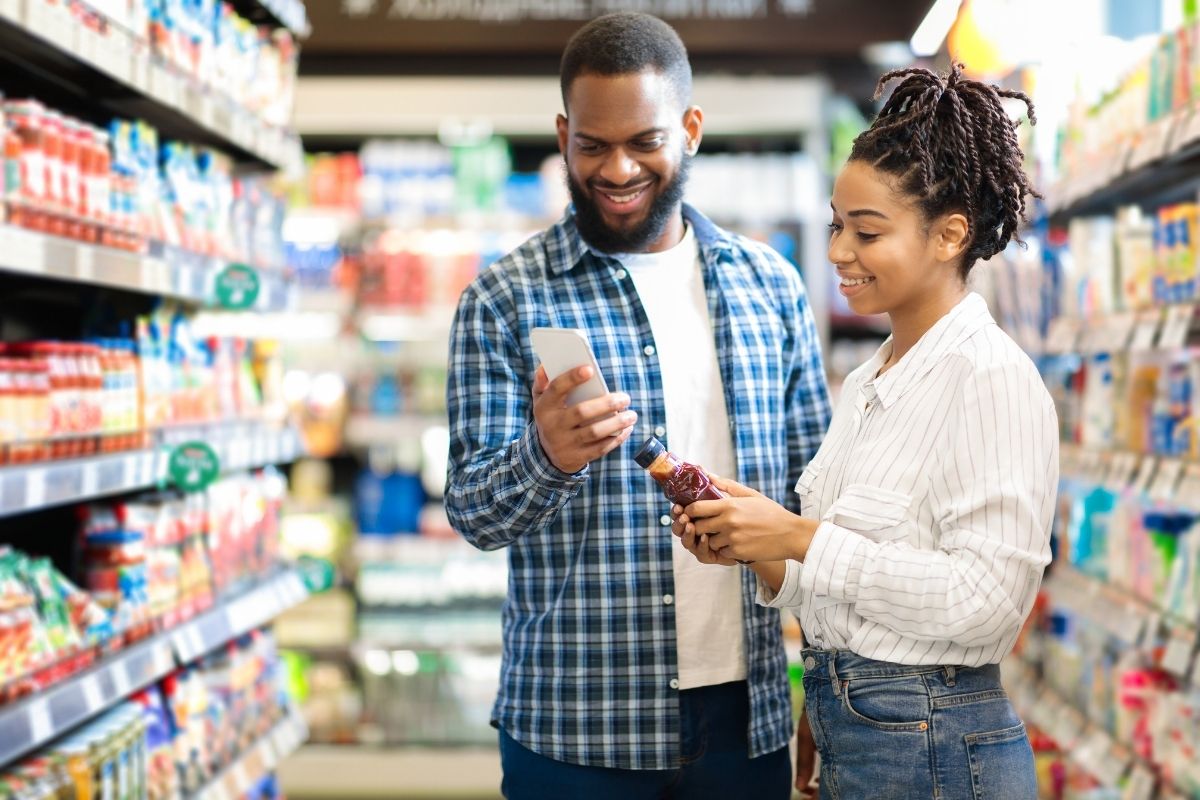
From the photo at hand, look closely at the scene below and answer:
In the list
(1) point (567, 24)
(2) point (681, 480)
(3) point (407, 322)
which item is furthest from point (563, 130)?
(3) point (407, 322)

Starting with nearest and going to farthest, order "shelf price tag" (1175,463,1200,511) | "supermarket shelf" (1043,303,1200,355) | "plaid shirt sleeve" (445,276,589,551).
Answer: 1. "plaid shirt sleeve" (445,276,589,551)
2. "shelf price tag" (1175,463,1200,511)
3. "supermarket shelf" (1043,303,1200,355)

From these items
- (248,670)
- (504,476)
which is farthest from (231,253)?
(504,476)

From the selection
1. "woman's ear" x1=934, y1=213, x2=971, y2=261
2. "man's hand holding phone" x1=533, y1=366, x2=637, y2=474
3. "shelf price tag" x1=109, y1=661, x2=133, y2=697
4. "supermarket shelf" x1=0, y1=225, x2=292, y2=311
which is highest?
"supermarket shelf" x1=0, y1=225, x2=292, y2=311

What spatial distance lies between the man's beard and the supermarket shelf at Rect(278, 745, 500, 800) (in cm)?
328

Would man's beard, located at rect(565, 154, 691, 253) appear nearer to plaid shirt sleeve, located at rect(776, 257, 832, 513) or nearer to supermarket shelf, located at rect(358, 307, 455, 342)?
plaid shirt sleeve, located at rect(776, 257, 832, 513)

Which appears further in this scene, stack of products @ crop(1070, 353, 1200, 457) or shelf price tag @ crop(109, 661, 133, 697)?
stack of products @ crop(1070, 353, 1200, 457)

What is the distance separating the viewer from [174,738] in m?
2.69

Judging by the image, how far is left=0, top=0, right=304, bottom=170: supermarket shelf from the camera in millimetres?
2016

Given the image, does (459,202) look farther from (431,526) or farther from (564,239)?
(564,239)

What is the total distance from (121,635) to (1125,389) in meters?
2.45

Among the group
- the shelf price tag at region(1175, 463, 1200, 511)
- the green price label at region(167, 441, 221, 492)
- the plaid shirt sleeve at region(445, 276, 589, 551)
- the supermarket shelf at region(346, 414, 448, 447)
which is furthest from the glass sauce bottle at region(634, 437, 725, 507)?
the supermarket shelf at region(346, 414, 448, 447)

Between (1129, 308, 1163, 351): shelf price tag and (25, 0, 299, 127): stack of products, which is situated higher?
(25, 0, 299, 127): stack of products

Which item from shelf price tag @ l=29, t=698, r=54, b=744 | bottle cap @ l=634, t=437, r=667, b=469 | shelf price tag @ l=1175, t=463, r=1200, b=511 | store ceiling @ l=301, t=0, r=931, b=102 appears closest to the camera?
bottle cap @ l=634, t=437, r=667, b=469

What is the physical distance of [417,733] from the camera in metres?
5.12
